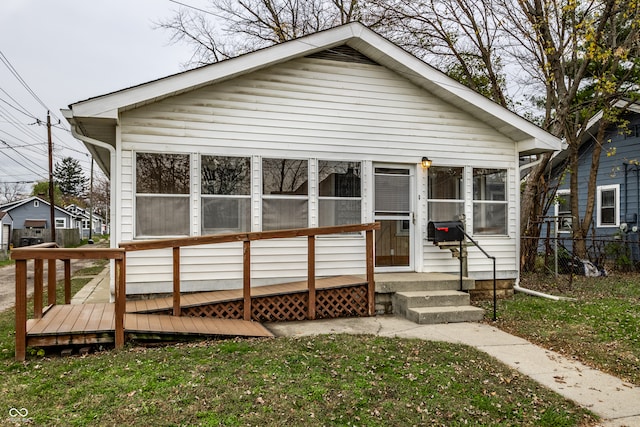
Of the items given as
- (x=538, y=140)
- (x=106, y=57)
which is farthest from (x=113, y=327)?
(x=106, y=57)

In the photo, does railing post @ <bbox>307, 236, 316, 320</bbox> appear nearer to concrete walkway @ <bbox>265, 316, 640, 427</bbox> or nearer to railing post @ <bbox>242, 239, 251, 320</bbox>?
concrete walkway @ <bbox>265, 316, 640, 427</bbox>

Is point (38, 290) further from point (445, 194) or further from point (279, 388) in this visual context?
point (445, 194)

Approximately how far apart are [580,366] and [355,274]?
11.4ft

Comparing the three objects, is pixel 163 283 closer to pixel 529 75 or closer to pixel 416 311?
pixel 416 311

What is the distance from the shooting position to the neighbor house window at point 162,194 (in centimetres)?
625

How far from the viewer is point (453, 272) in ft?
25.7

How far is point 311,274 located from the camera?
6.04 metres

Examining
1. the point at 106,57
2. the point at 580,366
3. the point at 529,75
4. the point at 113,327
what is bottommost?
the point at 580,366

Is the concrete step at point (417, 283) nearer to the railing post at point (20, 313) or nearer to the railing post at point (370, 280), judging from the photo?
the railing post at point (370, 280)

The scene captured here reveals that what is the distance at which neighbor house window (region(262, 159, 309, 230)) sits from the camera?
6.81m

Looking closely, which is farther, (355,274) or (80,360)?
(355,274)

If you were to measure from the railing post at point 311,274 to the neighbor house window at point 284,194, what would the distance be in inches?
37.5

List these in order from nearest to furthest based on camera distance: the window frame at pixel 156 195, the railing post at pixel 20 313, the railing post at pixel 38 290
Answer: the railing post at pixel 20 313 → the railing post at pixel 38 290 → the window frame at pixel 156 195

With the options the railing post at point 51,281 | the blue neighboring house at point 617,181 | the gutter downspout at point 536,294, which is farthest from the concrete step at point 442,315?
the blue neighboring house at point 617,181
